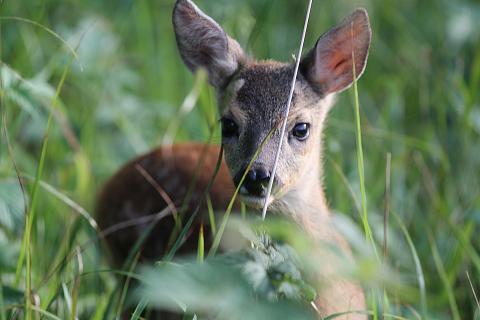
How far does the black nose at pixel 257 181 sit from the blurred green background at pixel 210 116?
0.59 meters

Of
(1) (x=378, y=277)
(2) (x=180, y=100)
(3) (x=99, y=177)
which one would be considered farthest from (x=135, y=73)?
(1) (x=378, y=277)

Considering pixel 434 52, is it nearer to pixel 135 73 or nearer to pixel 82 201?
pixel 135 73

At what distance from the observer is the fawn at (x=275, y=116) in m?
3.35

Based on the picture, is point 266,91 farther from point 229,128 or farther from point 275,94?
point 229,128

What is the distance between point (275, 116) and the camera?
3.47 m

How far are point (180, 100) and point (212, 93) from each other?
1589 millimetres

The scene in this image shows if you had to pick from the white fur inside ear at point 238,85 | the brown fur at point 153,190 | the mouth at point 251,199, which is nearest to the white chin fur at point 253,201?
the mouth at point 251,199

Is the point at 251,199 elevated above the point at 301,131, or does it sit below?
below

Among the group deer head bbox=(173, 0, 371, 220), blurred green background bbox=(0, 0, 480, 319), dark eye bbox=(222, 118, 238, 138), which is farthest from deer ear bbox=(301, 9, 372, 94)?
dark eye bbox=(222, 118, 238, 138)

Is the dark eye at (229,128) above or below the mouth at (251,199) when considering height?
above

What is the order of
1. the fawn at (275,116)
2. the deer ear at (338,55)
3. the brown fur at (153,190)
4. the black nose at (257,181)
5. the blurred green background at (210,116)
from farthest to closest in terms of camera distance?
the brown fur at (153,190) → the blurred green background at (210,116) → the deer ear at (338,55) → the fawn at (275,116) → the black nose at (257,181)

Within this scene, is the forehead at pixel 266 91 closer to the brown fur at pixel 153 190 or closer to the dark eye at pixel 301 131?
the dark eye at pixel 301 131

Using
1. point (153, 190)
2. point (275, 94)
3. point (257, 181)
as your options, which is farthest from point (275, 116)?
point (153, 190)

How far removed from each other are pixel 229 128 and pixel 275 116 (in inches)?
8.6
